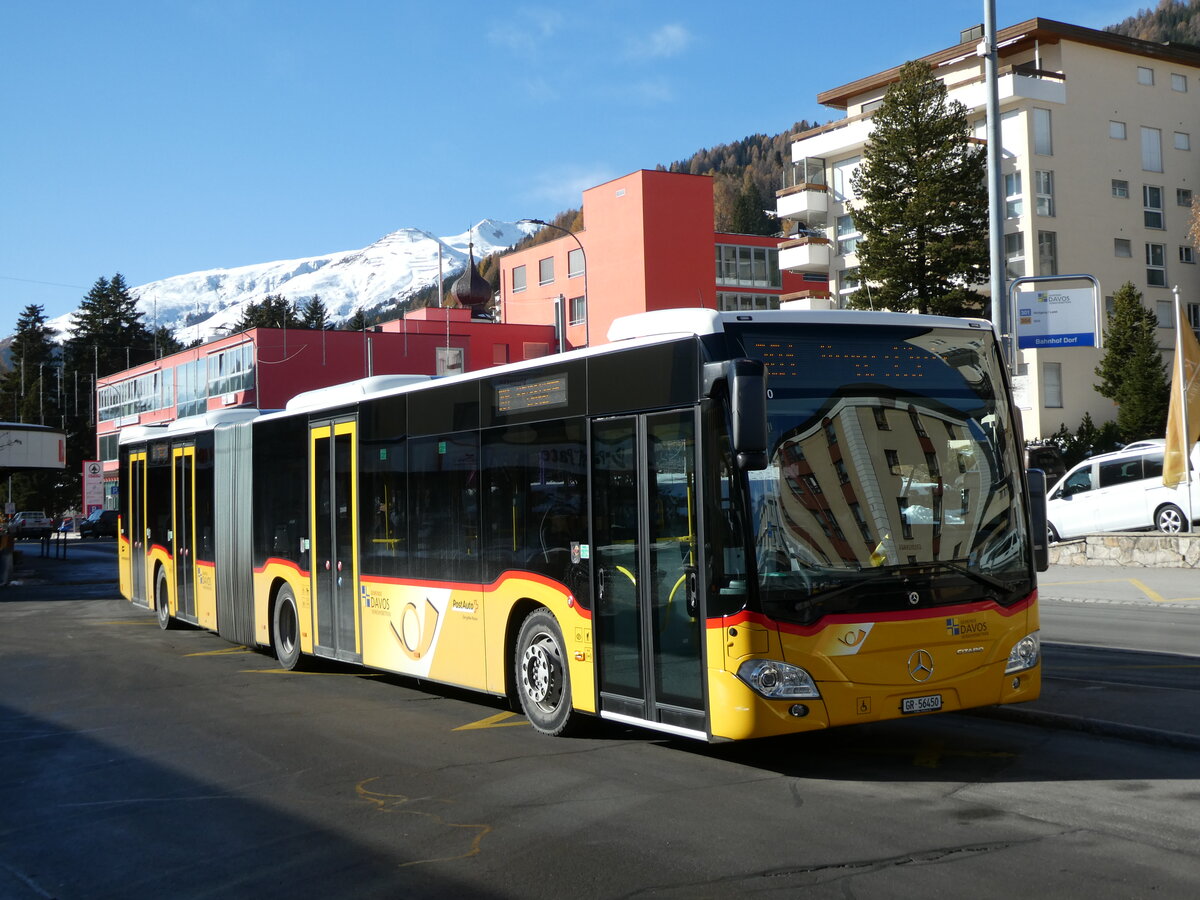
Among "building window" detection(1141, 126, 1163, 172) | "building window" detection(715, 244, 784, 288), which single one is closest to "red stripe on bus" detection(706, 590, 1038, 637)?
"building window" detection(1141, 126, 1163, 172)

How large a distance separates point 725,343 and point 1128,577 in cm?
1787

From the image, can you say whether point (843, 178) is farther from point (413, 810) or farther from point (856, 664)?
point (413, 810)

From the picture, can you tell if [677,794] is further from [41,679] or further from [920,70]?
[920,70]

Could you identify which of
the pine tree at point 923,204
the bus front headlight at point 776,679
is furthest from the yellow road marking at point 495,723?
the pine tree at point 923,204

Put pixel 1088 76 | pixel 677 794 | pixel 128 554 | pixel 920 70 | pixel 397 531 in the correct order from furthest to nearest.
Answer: pixel 1088 76
pixel 920 70
pixel 128 554
pixel 397 531
pixel 677 794

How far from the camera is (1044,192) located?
5416 centimetres

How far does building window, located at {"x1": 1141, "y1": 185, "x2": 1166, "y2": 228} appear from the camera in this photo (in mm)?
57781

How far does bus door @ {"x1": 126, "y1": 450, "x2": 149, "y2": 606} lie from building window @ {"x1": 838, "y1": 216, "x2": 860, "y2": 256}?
4621 cm

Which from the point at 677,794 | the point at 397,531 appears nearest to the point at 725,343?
the point at 677,794

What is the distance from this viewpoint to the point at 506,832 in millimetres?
6926

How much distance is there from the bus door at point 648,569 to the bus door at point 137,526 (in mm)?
13749

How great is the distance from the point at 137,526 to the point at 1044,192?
141ft

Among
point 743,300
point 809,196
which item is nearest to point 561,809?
point 809,196

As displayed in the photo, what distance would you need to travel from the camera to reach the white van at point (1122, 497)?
1105 inches
